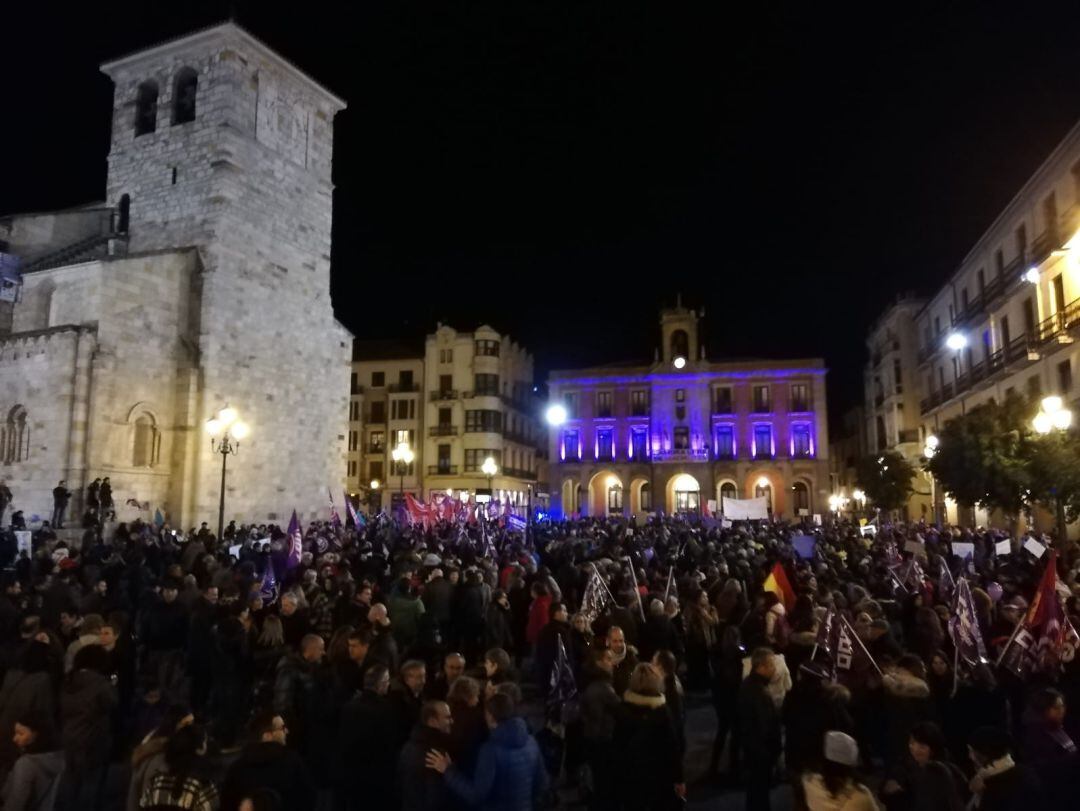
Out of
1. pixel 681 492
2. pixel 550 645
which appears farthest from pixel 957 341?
pixel 550 645

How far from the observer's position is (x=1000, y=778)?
171 inches

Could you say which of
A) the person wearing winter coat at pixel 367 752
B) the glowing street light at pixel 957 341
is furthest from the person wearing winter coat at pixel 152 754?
the glowing street light at pixel 957 341

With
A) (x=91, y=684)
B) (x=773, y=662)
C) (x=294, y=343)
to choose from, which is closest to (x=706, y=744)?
(x=773, y=662)

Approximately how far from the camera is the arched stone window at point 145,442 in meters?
25.0

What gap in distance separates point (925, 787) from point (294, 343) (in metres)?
27.8

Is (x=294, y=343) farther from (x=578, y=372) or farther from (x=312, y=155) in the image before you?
(x=578, y=372)

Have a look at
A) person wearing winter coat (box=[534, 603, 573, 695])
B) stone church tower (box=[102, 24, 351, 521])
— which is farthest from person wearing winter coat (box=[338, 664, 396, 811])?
stone church tower (box=[102, 24, 351, 521])

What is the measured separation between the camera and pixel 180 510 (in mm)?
25391

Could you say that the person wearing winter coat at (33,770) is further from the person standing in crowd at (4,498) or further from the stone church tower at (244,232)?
the stone church tower at (244,232)

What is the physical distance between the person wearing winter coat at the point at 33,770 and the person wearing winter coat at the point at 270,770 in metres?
1.30

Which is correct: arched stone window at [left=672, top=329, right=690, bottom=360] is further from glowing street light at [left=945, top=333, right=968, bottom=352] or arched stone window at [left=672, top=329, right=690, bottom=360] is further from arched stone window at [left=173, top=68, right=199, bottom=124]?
arched stone window at [left=173, top=68, right=199, bottom=124]

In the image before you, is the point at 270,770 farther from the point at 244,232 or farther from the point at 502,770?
the point at 244,232

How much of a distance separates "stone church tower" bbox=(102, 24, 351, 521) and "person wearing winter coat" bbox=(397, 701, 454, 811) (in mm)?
22711

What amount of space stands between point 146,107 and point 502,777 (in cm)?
3163
